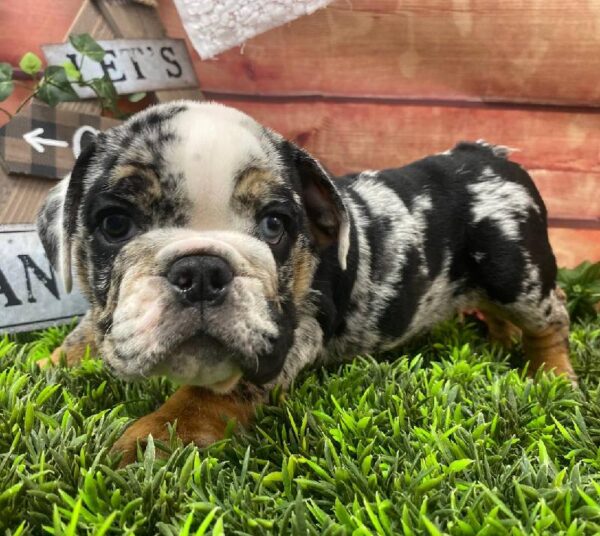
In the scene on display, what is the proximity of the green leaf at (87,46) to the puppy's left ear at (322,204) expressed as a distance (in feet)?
5.44

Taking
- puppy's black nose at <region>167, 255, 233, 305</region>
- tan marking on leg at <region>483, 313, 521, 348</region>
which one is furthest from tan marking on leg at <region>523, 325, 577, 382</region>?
puppy's black nose at <region>167, 255, 233, 305</region>

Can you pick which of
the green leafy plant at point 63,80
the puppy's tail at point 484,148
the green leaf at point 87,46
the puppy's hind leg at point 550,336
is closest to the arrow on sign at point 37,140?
the green leafy plant at point 63,80

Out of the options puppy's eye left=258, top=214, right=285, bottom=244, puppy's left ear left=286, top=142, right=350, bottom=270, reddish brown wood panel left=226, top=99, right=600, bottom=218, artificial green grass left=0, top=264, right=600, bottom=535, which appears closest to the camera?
artificial green grass left=0, top=264, right=600, bottom=535

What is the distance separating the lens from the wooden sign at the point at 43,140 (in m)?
2.98

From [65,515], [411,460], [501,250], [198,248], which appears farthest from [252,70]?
[65,515]

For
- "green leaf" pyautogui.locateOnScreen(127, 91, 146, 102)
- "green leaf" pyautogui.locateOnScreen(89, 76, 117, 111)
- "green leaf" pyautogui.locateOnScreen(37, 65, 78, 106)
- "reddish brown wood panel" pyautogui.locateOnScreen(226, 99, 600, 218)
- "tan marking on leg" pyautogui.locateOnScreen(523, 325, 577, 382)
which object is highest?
"green leaf" pyautogui.locateOnScreen(37, 65, 78, 106)

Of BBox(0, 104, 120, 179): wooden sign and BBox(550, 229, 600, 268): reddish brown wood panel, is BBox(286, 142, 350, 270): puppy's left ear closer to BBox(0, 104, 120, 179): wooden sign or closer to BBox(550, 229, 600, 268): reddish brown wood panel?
BBox(0, 104, 120, 179): wooden sign

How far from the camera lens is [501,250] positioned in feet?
8.82

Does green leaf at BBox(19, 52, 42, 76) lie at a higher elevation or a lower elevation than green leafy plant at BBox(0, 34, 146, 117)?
higher

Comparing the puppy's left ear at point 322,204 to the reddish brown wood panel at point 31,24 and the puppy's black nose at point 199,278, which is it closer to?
the puppy's black nose at point 199,278

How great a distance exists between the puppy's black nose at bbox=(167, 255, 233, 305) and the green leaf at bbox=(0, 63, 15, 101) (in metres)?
2.00

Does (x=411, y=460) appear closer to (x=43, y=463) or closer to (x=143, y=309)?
(x=143, y=309)

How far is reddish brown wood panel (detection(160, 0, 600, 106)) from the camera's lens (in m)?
3.37

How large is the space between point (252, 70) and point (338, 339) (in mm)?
1982
